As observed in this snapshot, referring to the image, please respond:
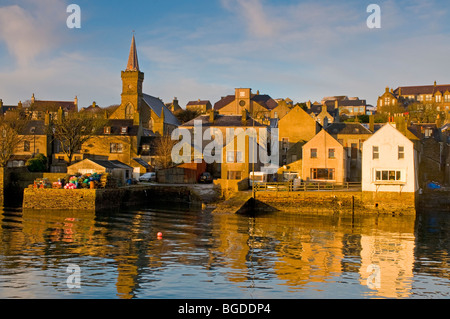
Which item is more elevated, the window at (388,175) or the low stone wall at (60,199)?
the window at (388,175)

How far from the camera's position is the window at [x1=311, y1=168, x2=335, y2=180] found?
Answer: 56.5 m

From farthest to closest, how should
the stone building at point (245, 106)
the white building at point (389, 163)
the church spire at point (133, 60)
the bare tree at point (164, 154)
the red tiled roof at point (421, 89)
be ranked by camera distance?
the red tiled roof at point (421, 89)
the stone building at point (245, 106)
the church spire at point (133, 60)
the bare tree at point (164, 154)
the white building at point (389, 163)

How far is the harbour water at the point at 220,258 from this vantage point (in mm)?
18938

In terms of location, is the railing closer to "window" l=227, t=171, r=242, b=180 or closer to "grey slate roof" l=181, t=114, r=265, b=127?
"window" l=227, t=171, r=242, b=180

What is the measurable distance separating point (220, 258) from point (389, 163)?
1074 inches

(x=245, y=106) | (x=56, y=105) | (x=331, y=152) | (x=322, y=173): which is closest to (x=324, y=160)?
(x=331, y=152)

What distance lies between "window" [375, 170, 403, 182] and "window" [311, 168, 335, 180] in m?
9.59

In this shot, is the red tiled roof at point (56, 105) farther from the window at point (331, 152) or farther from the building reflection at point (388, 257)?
the building reflection at point (388, 257)

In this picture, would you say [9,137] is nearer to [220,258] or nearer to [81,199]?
[81,199]

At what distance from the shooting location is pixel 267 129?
3241 inches

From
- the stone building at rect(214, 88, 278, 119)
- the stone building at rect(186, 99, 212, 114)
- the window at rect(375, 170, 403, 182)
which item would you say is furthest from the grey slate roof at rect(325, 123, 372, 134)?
the stone building at rect(186, 99, 212, 114)

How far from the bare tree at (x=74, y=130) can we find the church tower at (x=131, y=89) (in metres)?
25.7

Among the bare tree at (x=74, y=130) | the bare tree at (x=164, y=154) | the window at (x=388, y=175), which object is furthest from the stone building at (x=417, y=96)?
the window at (x=388, y=175)
